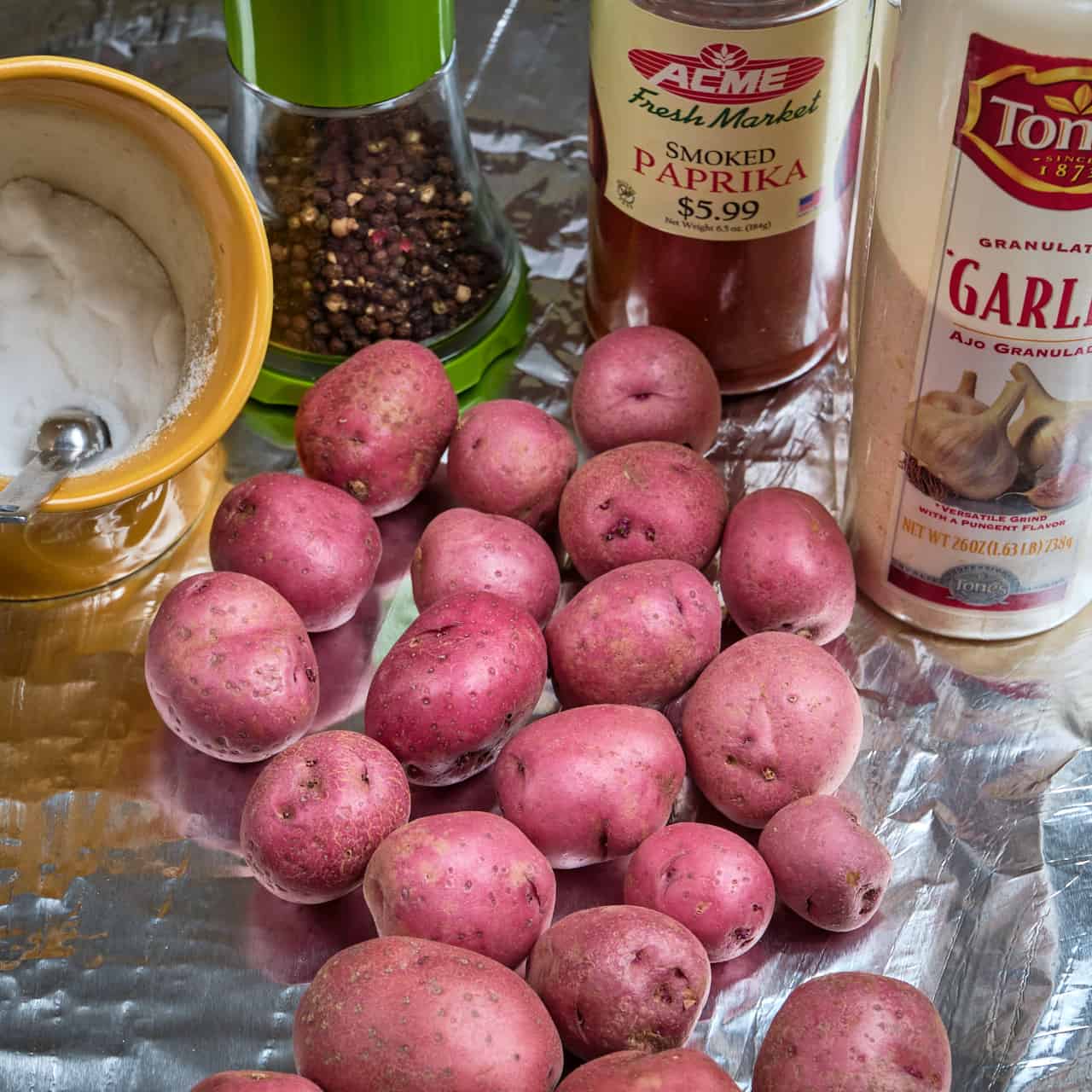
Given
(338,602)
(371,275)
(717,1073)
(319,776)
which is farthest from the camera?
(371,275)

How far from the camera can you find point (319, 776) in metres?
0.83

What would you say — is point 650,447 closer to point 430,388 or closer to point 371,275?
point 430,388

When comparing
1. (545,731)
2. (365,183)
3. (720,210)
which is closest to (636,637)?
(545,731)

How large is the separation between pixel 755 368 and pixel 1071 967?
0.51m

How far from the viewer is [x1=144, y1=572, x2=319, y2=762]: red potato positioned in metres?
0.88

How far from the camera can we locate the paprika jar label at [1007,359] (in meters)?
0.77

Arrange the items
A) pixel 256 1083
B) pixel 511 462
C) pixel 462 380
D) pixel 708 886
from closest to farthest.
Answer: pixel 256 1083, pixel 708 886, pixel 511 462, pixel 462 380

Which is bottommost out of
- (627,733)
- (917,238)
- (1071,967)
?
(1071,967)

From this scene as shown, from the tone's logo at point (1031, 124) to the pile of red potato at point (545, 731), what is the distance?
0.87 ft

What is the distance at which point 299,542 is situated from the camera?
96cm

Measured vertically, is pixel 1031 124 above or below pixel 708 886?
above

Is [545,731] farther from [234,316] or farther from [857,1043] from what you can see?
[234,316]

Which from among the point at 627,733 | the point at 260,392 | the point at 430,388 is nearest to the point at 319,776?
the point at 627,733

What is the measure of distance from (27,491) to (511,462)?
12.3 inches
